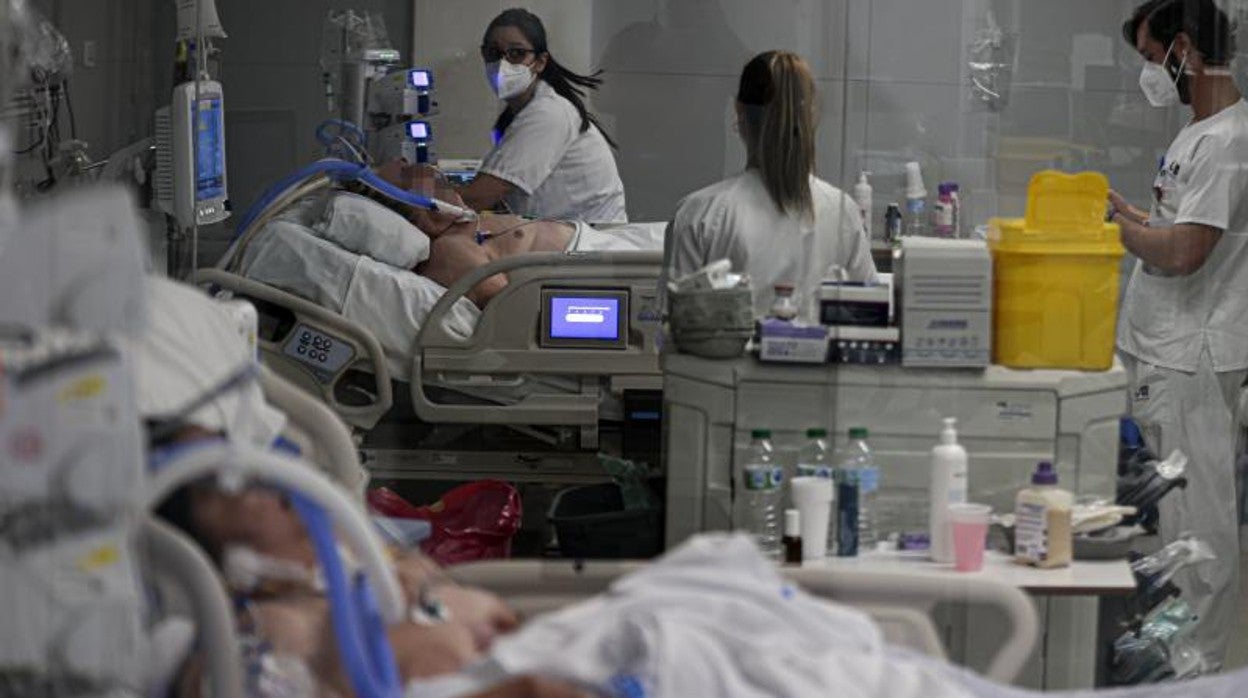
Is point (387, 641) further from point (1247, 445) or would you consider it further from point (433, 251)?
point (1247, 445)

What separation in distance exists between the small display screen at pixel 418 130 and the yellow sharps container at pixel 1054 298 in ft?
4.78

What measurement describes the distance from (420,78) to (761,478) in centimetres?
143

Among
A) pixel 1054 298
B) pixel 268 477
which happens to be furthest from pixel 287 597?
pixel 1054 298

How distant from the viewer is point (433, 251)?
5430mm

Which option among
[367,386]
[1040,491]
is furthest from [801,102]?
[367,386]

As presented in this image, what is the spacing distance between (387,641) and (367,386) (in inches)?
97.3

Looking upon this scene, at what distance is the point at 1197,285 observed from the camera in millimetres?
5453

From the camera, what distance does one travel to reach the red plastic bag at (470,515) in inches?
184

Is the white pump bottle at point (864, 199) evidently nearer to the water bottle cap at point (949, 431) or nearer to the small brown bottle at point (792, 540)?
the water bottle cap at point (949, 431)

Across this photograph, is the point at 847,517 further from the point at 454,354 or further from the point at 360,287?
the point at 360,287

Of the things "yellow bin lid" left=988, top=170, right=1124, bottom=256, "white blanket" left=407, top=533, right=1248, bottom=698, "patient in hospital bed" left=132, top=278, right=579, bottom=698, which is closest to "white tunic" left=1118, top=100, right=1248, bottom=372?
"yellow bin lid" left=988, top=170, right=1124, bottom=256

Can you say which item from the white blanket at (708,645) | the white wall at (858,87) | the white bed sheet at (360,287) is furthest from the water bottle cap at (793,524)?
the white bed sheet at (360,287)

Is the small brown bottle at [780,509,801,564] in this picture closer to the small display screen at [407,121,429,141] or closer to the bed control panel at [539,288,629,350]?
the bed control panel at [539,288,629,350]

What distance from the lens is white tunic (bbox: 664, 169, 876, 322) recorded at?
4520mm
